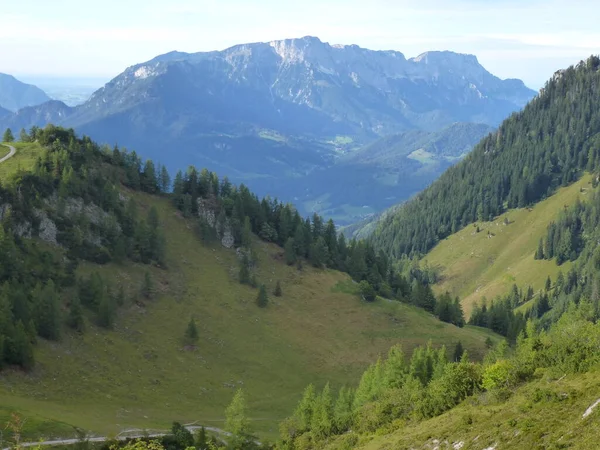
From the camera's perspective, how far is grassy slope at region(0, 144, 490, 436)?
3135 inches

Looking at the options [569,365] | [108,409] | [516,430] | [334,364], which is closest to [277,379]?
[334,364]

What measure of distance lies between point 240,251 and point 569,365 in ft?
321

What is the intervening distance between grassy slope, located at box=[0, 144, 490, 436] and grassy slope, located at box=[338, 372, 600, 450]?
3639 centimetres

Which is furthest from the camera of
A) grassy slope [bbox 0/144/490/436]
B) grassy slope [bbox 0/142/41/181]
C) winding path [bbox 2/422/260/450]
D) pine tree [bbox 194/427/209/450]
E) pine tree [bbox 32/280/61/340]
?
grassy slope [bbox 0/142/41/181]

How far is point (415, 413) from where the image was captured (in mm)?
59031

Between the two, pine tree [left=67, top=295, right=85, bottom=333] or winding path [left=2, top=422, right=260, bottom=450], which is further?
pine tree [left=67, top=295, right=85, bottom=333]

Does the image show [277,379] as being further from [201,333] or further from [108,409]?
[108,409]

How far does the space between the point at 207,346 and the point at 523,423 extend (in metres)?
74.0

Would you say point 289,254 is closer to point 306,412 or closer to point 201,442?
point 306,412

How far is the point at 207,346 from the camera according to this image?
10681 centimetres

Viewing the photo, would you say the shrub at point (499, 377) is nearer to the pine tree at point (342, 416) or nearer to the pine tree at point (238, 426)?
the pine tree at point (342, 416)

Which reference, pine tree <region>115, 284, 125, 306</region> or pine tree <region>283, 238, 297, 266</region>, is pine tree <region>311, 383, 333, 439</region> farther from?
pine tree <region>283, 238, 297, 266</region>

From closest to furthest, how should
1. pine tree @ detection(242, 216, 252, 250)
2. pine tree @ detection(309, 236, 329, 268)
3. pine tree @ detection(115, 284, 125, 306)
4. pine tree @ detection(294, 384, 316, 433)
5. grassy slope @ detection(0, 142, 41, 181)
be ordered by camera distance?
pine tree @ detection(294, 384, 316, 433) < pine tree @ detection(115, 284, 125, 306) < grassy slope @ detection(0, 142, 41, 181) < pine tree @ detection(242, 216, 252, 250) < pine tree @ detection(309, 236, 329, 268)

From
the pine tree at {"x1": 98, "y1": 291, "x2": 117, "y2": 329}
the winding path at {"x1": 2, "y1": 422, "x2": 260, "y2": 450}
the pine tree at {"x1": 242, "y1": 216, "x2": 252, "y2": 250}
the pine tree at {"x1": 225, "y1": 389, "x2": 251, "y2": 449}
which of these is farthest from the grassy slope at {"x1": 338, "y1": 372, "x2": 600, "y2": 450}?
the pine tree at {"x1": 242, "y1": 216, "x2": 252, "y2": 250}
